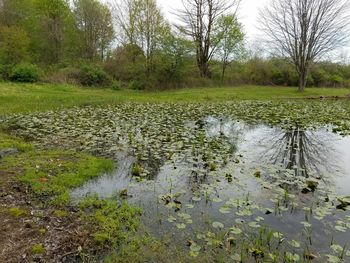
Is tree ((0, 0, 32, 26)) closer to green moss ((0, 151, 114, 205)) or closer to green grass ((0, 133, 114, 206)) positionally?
green grass ((0, 133, 114, 206))


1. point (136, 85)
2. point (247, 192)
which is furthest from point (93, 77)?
point (247, 192)

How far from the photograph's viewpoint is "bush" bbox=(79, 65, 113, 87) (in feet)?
90.1

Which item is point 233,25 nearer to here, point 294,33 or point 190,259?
point 294,33

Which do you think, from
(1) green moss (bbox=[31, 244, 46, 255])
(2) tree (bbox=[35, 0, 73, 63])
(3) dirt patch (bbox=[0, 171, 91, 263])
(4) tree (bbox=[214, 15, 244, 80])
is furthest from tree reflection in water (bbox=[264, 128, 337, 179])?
(2) tree (bbox=[35, 0, 73, 63])

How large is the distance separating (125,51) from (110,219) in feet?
93.5

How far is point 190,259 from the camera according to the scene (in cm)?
341

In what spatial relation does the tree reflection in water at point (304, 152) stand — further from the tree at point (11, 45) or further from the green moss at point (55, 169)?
the tree at point (11, 45)

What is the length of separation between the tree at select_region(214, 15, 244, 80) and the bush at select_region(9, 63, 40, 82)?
2171 centimetres

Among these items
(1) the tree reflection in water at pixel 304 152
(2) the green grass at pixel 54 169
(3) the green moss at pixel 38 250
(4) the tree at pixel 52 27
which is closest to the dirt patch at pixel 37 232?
(3) the green moss at pixel 38 250

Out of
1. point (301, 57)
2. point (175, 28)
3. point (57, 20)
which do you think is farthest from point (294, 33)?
point (57, 20)

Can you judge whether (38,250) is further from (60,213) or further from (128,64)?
(128,64)

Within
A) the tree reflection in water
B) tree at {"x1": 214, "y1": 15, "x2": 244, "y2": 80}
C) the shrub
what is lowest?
the tree reflection in water

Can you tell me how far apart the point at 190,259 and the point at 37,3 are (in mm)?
37288

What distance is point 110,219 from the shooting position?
4.30 metres
